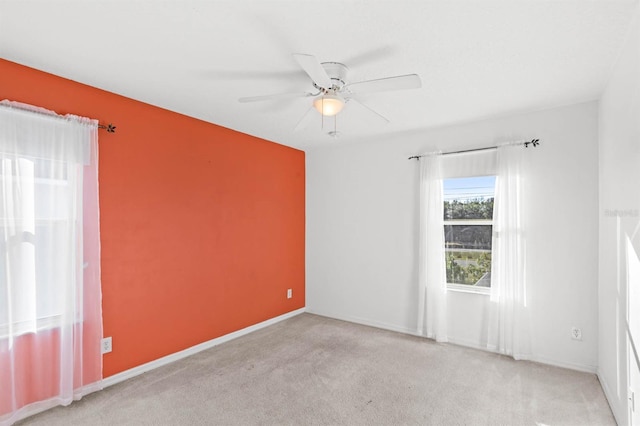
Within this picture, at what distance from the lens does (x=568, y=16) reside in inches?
69.3

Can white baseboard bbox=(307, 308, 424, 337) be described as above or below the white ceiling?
below

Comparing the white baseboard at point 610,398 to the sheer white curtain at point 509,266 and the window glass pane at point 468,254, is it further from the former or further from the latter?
the window glass pane at point 468,254

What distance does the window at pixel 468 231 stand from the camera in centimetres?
357

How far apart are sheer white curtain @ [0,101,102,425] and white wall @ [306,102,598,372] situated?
294 cm

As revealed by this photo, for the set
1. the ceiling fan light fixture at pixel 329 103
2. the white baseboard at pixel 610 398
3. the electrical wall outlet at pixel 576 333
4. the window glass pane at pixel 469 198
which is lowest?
the white baseboard at pixel 610 398

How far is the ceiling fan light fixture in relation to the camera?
2.28 m

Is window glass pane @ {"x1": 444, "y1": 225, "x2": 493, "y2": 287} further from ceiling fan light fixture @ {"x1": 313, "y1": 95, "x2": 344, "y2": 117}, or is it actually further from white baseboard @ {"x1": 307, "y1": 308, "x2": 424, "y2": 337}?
ceiling fan light fixture @ {"x1": 313, "y1": 95, "x2": 344, "y2": 117}

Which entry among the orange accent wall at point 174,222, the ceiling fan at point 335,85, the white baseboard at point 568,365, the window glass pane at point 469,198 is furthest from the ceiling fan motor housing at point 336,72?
the white baseboard at point 568,365

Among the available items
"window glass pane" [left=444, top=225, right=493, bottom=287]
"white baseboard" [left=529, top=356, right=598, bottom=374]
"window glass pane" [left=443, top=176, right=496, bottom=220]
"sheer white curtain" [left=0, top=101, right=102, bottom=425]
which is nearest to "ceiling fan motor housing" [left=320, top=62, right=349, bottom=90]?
"sheer white curtain" [left=0, top=101, right=102, bottom=425]

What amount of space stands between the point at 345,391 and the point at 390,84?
2.37 metres

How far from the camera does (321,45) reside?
2035 millimetres

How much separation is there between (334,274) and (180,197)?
2.42 m

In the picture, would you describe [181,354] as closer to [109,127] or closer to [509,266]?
[109,127]

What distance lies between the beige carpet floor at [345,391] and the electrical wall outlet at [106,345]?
31 centimetres
